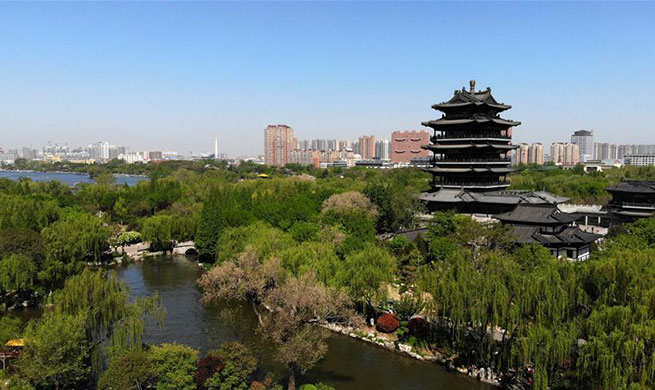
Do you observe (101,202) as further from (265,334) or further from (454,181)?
(265,334)

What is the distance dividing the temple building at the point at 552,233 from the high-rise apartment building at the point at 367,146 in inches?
5638

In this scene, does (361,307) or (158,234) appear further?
(158,234)

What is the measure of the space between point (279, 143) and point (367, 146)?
35914 mm

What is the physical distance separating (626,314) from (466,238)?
10972 mm

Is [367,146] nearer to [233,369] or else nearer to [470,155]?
[470,155]

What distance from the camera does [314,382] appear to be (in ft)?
51.0

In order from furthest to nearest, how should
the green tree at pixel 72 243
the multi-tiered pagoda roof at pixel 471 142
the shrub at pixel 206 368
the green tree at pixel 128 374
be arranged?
the multi-tiered pagoda roof at pixel 471 142 < the green tree at pixel 72 243 < the shrub at pixel 206 368 < the green tree at pixel 128 374

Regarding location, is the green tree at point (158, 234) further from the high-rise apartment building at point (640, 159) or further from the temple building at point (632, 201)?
the high-rise apartment building at point (640, 159)

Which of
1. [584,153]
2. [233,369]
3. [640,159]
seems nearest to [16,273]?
[233,369]

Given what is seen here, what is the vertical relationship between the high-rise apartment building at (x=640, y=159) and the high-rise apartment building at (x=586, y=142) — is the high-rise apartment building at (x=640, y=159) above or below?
below

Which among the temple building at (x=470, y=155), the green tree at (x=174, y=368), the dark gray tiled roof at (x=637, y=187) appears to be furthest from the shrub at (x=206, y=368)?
the dark gray tiled roof at (x=637, y=187)

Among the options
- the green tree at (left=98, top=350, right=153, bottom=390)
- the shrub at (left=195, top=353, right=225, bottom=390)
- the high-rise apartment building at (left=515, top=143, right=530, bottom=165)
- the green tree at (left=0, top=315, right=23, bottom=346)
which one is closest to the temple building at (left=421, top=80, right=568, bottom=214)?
the shrub at (left=195, top=353, right=225, bottom=390)

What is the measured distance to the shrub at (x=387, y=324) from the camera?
1927cm

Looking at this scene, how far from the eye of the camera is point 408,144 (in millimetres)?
135875
